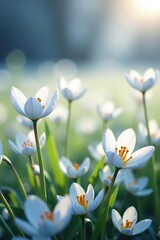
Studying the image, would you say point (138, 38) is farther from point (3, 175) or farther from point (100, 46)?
point (3, 175)

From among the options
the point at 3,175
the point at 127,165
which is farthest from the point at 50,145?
the point at 3,175

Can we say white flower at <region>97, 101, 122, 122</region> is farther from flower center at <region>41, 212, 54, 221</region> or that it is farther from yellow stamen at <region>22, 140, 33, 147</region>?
flower center at <region>41, 212, 54, 221</region>

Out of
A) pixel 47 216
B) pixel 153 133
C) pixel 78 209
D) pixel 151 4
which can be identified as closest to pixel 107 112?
pixel 153 133

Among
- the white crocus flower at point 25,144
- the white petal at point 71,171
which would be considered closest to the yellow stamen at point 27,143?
the white crocus flower at point 25,144

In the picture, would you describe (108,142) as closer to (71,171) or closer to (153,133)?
(71,171)

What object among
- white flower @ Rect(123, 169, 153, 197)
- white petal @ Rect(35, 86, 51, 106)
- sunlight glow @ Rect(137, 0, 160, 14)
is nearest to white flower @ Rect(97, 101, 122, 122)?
white flower @ Rect(123, 169, 153, 197)

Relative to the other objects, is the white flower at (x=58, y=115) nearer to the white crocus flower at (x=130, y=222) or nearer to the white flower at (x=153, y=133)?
the white flower at (x=153, y=133)
